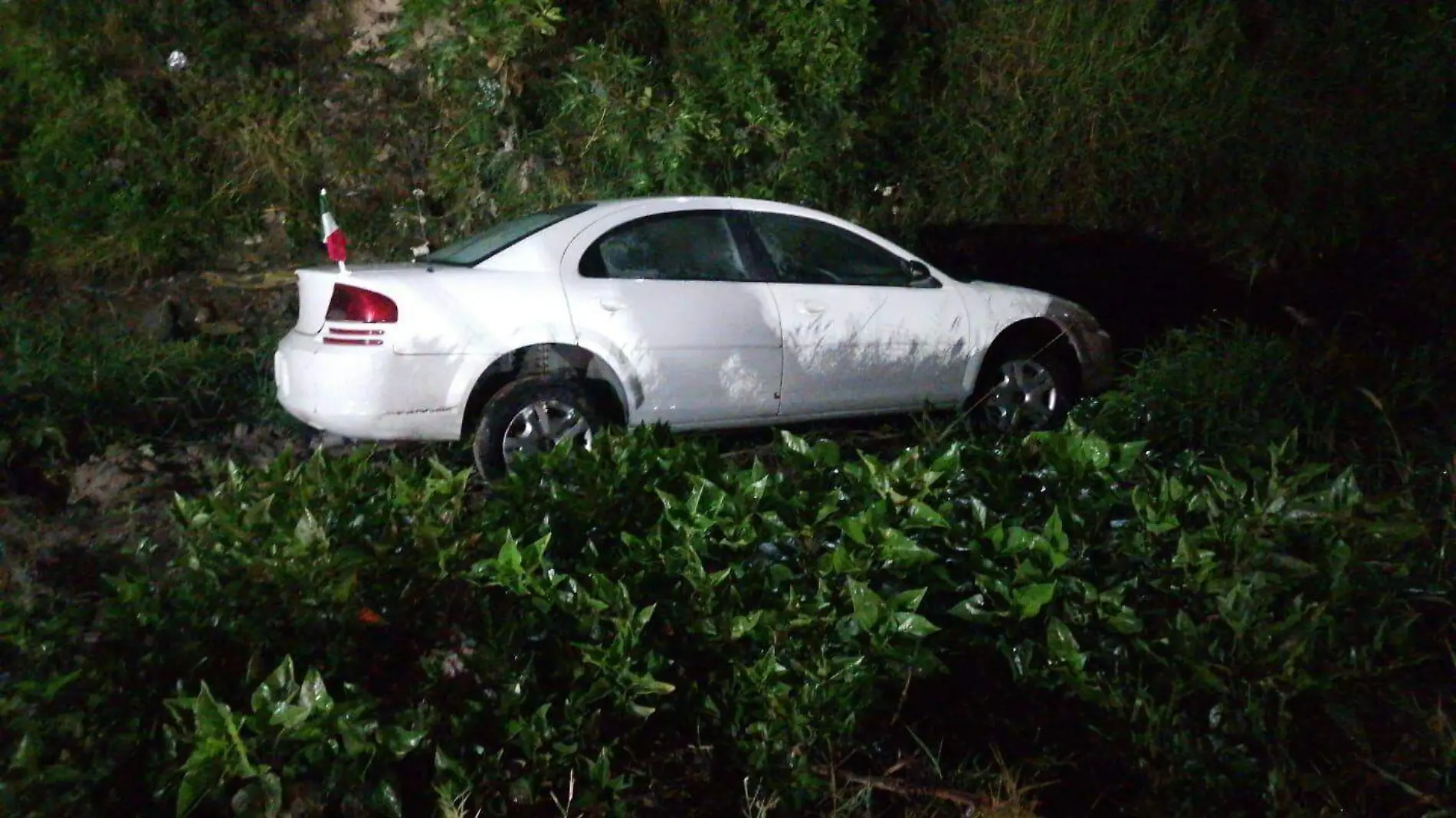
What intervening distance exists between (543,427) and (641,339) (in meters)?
0.63

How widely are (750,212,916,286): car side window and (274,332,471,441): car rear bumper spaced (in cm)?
176

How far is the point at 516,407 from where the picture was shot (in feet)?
20.4

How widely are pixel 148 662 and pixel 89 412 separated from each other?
484 cm

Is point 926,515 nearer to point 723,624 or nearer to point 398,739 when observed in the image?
point 723,624

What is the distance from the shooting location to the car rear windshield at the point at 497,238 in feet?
21.0

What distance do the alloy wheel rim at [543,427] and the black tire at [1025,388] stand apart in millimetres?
2295

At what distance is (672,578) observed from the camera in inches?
132

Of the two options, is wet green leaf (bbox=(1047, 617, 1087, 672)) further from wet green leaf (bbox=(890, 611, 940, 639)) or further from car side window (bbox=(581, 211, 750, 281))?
car side window (bbox=(581, 211, 750, 281))

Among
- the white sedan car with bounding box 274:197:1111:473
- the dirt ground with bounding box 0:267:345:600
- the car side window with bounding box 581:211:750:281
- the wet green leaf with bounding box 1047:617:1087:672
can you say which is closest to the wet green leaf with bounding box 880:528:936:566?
the wet green leaf with bounding box 1047:617:1087:672

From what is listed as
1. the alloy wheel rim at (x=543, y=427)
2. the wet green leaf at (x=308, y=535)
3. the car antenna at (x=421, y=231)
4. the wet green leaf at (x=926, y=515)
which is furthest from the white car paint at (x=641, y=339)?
the car antenna at (x=421, y=231)

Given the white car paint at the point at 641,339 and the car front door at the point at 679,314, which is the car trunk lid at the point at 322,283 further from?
the car front door at the point at 679,314

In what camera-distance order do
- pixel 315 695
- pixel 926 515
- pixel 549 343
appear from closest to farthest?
pixel 315 695 → pixel 926 515 → pixel 549 343

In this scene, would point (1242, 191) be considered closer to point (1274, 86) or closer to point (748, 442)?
point (1274, 86)

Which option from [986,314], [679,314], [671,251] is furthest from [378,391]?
[986,314]
